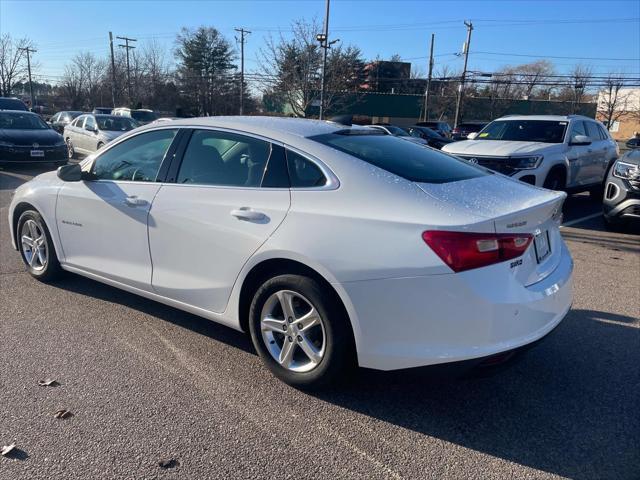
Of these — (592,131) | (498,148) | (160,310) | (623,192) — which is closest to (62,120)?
(498,148)

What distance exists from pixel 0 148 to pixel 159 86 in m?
51.2

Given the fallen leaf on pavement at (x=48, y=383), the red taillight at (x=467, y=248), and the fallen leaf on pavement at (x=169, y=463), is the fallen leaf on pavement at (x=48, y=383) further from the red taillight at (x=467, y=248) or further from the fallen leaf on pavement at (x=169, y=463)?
the red taillight at (x=467, y=248)

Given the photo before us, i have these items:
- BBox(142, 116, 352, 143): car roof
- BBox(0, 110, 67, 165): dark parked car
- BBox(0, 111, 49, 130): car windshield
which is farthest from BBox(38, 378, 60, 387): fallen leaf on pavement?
BBox(0, 111, 49, 130): car windshield

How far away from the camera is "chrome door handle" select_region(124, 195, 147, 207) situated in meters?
3.83

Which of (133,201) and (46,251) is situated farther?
(46,251)

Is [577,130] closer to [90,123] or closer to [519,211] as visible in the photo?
[519,211]

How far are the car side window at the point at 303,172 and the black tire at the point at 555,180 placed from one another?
6.60 metres

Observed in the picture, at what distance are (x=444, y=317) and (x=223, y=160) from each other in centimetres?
191

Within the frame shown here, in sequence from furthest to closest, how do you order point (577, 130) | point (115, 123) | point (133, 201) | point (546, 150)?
point (115, 123)
point (577, 130)
point (546, 150)
point (133, 201)

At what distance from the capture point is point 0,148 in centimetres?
1290

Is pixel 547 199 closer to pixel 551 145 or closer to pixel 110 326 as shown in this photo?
pixel 110 326

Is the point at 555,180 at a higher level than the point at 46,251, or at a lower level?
higher

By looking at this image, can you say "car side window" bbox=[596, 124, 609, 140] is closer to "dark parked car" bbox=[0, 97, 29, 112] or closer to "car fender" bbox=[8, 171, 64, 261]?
"car fender" bbox=[8, 171, 64, 261]

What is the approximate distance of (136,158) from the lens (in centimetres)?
414
